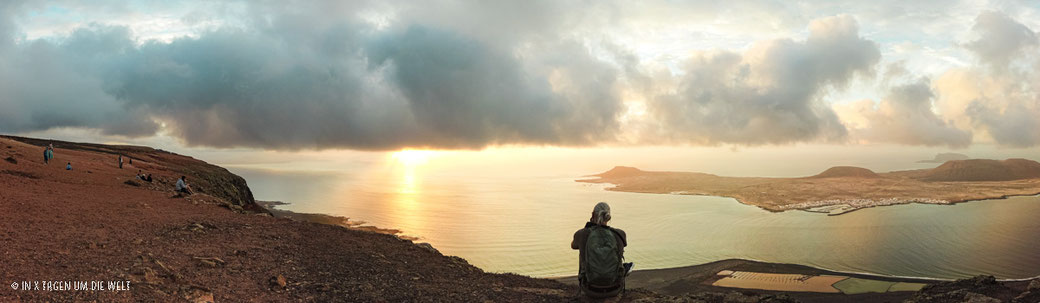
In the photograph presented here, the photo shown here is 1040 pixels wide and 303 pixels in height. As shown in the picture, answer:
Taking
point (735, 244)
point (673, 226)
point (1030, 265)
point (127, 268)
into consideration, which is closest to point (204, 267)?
point (127, 268)

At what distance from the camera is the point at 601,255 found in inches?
425

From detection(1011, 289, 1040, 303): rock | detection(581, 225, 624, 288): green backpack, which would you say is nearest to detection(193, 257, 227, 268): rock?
detection(581, 225, 624, 288): green backpack

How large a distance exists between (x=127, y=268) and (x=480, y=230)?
10736 centimetres

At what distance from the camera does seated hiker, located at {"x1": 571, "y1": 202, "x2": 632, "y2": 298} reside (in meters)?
10.8

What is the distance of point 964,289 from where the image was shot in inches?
556

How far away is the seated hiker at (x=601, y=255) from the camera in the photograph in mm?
10766

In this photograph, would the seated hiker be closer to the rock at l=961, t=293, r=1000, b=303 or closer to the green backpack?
the green backpack

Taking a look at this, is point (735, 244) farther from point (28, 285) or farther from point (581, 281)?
point (28, 285)

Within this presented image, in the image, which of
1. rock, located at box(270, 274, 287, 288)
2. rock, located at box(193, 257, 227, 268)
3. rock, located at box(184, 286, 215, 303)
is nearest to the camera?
rock, located at box(184, 286, 215, 303)

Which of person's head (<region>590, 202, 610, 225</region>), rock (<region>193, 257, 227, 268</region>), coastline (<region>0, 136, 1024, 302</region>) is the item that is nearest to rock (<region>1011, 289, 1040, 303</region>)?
coastline (<region>0, 136, 1024, 302</region>)

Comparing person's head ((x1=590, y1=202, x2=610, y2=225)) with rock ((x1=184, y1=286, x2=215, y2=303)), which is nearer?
person's head ((x1=590, y1=202, x2=610, y2=225))

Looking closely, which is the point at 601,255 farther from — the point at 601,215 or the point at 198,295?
the point at 198,295

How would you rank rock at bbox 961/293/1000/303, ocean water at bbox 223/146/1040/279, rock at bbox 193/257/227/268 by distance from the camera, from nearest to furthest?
rock at bbox 961/293/1000/303
rock at bbox 193/257/227/268
ocean water at bbox 223/146/1040/279

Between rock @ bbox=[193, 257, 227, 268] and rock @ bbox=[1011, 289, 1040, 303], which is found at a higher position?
rock @ bbox=[193, 257, 227, 268]
